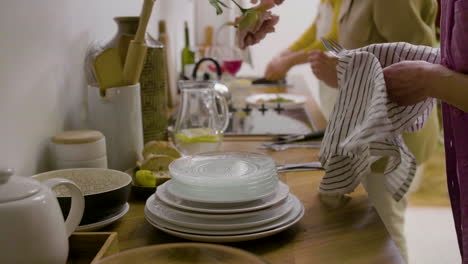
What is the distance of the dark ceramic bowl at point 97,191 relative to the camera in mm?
894

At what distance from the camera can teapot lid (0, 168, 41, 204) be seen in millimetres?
671

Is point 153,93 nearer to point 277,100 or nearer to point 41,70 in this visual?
point 41,70

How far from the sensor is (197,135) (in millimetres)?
1453

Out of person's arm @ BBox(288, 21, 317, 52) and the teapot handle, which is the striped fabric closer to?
the teapot handle

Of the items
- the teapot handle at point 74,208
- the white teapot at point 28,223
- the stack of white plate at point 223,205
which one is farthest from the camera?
the stack of white plate at point 223,205

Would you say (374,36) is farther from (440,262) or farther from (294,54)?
(440,262)

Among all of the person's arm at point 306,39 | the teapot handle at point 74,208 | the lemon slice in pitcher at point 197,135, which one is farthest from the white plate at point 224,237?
the person's arm at point 306,39

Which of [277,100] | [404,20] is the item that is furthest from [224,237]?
[277,100]

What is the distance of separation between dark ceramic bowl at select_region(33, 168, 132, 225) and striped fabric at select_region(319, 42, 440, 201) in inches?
14.1

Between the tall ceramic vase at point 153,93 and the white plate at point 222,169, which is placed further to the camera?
the tall ceramic vase at point 153,93

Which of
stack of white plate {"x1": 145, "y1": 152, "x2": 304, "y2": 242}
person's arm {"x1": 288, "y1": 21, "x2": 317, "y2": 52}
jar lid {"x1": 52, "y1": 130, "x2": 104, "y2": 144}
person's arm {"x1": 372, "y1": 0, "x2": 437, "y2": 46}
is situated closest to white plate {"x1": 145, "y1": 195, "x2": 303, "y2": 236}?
stack of white plate {"x1": 145, "y1": 152, "x2": 304, "y2": 242}

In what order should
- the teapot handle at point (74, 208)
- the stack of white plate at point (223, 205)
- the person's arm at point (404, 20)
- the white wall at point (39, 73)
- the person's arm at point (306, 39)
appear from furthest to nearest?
the person's arm at point (306, 39) < the person's arm at point (404, 20) < the white wall at point (39, 73) < the stack of white plate at point (223, 205) < the teapot handle at point (74, 208)

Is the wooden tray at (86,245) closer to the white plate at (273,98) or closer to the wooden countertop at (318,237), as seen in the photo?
the wooden countertop at (318,237)

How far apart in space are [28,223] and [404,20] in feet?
→ 4.34
